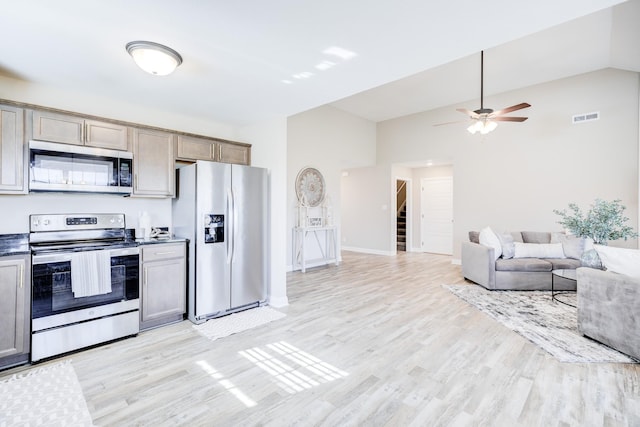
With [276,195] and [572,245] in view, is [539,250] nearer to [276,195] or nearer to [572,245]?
[572,245]

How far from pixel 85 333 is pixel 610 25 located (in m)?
6.61

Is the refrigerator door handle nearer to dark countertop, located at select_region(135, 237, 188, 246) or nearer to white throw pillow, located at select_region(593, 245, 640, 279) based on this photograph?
dark countertop, located at select_region(135, 237, 188, 246)

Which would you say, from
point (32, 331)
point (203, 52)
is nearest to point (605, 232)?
point (203, 52)

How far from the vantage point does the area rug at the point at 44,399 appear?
1.75 m

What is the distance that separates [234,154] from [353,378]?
302cm

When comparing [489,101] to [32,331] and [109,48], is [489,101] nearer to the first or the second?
[109,48]

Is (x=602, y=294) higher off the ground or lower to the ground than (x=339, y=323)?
higher

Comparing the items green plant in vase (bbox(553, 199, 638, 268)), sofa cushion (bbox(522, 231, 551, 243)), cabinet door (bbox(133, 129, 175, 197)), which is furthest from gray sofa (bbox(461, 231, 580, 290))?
cabinet door (bbox(133, 129, 175, 197))

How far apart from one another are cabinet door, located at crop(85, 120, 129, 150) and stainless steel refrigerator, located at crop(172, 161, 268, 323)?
2.16 feet

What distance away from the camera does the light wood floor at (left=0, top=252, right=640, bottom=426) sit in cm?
180

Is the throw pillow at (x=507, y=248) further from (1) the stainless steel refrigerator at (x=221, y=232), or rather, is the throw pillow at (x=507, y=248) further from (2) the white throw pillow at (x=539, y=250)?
(1) the stainless steel refrigerator at (x=221, y=232)

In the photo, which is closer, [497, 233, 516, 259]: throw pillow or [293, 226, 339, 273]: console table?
[497, 233, 516, 259]: throw pillow

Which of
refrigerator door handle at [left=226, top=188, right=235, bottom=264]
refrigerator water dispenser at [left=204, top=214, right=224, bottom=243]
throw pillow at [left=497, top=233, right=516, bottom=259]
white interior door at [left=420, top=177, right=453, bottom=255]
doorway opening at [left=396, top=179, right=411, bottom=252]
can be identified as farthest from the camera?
doorway opening at [left=396, top=179, right=411, bottom=252]

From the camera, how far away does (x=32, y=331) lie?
239cm
